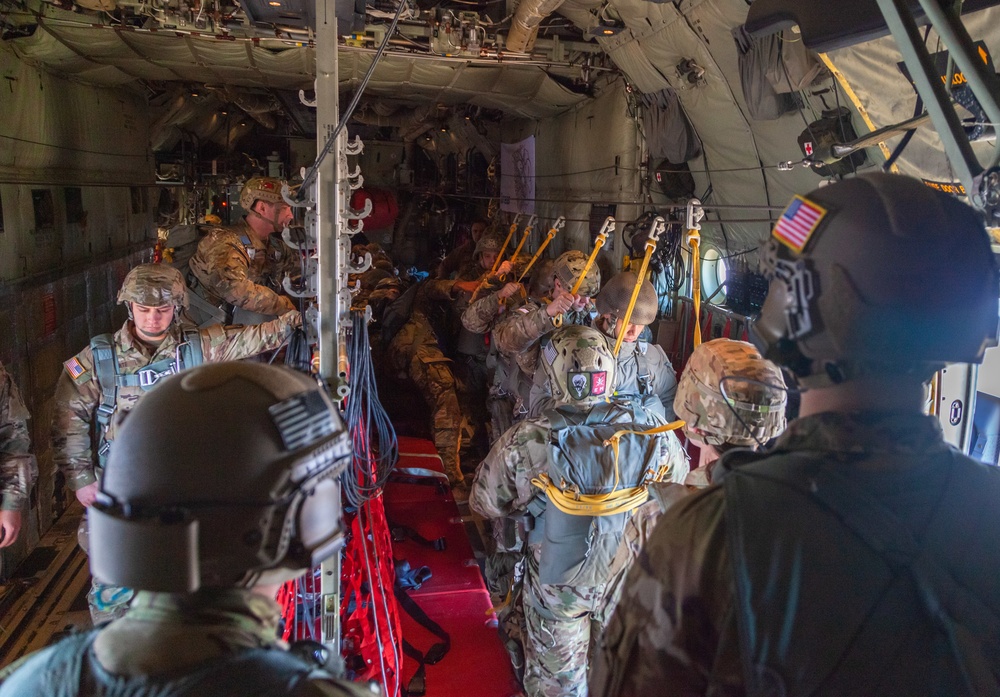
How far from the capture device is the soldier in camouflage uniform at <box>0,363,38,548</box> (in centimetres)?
331

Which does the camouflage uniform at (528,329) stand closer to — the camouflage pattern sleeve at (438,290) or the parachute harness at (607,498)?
the parachute harness at (607,498)

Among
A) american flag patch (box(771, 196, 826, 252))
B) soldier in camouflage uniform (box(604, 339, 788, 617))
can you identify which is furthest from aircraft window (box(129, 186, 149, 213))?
american flag patch (box(771, 196, 826, 252))

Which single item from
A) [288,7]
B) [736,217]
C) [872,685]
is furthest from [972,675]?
[736,217]

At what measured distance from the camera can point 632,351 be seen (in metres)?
4.59

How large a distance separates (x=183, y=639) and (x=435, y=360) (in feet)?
19.6

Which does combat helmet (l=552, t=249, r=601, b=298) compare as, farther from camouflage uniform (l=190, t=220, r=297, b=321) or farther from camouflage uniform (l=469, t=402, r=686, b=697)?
camouflage uniform (l=190, t=220, r=297, b=321)

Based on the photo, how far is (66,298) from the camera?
615 centimetres

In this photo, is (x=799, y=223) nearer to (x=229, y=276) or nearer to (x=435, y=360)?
(x=229, y=276)

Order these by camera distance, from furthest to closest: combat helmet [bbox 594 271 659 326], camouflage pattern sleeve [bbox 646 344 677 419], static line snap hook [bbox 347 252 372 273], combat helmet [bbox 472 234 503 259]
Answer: combat helmet [bbox 472 234 503 259] → camouflage pattern sleeve [bbox 646 344 677 419] → combat helmet [bbox 594 271 659 326] → static line snap hook [bbox 347 252 372 273]

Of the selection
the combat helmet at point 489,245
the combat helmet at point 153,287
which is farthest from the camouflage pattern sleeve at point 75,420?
the combat helmet at point 489,245

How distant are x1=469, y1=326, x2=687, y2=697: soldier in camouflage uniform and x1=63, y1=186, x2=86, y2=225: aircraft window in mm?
5451

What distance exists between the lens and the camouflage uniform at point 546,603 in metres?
3.31

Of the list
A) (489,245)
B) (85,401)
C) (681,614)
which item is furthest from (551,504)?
(489,245)

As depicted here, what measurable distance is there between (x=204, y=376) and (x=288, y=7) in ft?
9.34
